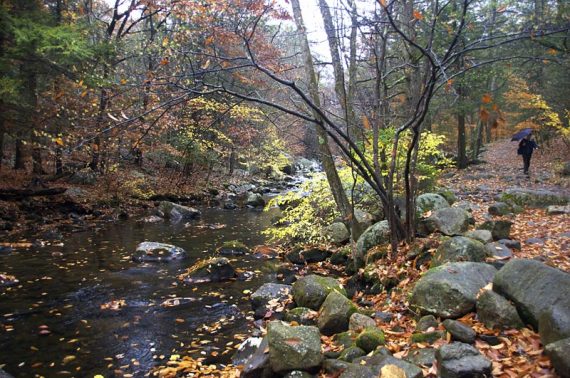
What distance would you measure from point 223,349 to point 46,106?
12.3m

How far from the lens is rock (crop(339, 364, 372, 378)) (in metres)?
3.86

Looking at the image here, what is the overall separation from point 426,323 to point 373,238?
3738 mm

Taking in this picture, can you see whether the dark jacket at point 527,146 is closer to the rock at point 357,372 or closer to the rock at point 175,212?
the rock at point 175,212

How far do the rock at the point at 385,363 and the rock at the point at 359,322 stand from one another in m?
0.98

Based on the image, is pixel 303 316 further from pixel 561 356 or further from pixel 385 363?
pixel 561 356

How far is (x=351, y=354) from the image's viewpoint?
4.46 metres

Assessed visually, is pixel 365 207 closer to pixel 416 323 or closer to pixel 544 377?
pixel 416 323

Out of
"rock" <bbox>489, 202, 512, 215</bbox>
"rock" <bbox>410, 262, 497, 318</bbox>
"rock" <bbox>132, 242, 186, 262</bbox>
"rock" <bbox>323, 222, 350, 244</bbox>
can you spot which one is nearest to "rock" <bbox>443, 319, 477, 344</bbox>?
"rock" <bbox>410, 262, 497, 318</bbox>

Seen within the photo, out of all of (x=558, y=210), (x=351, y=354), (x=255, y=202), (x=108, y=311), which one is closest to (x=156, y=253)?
(x=108, y=311)

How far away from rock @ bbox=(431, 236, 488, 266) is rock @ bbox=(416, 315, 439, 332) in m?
1.42

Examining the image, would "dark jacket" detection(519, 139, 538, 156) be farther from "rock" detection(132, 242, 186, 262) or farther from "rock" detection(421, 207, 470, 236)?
"rock" detection(132, 242, 186, 262)

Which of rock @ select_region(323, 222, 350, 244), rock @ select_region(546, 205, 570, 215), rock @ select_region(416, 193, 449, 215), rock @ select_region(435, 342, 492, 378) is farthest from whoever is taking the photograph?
rock @ select_region(323, 222, 350, 244)

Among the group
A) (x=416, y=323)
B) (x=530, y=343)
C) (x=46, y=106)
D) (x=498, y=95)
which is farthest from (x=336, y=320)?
(x=498, y=95)

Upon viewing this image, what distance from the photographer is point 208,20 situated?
42.5 ft
